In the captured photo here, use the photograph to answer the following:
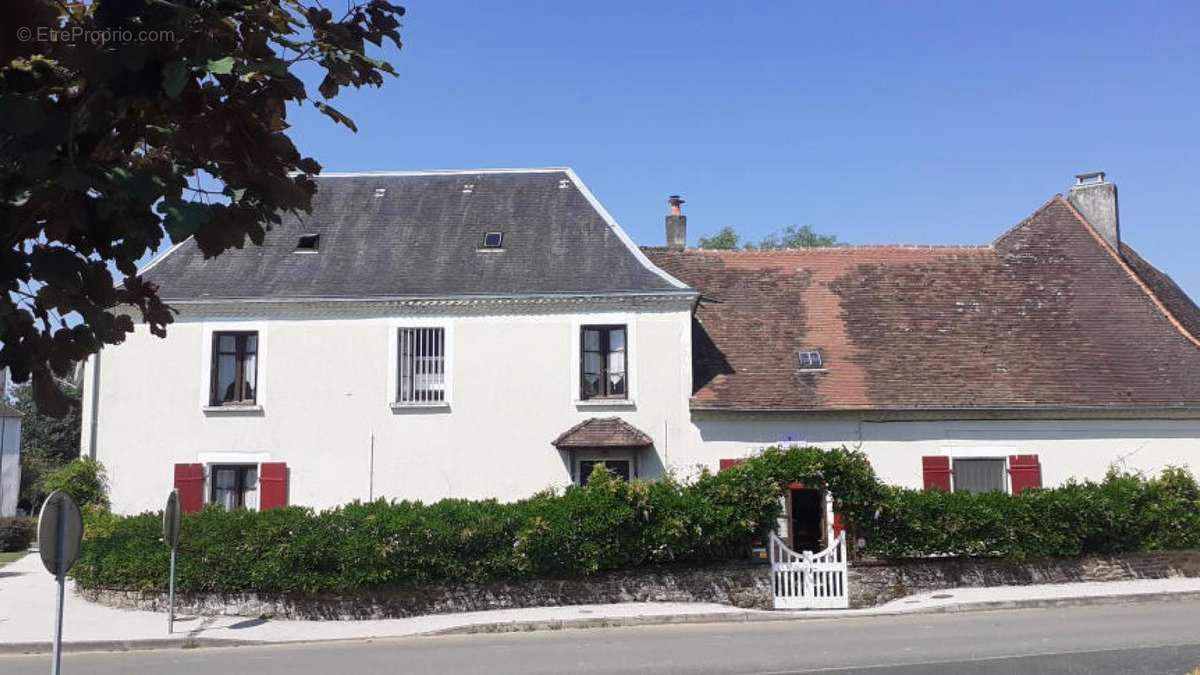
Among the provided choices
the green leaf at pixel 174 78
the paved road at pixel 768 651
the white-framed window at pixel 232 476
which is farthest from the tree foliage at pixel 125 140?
the white-framed window at pixel 232 476

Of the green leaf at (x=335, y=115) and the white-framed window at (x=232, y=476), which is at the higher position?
the green leaf at (x=335, y=115)

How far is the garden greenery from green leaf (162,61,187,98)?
43.2ft

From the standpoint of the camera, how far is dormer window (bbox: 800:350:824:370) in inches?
819

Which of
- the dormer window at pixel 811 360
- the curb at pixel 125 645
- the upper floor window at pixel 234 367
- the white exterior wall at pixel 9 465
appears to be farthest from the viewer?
the white exterior wall at pixel 9 465

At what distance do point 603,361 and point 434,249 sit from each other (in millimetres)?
4602

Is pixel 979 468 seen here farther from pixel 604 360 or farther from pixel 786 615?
pixel 604 360

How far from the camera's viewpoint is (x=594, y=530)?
15.6 m

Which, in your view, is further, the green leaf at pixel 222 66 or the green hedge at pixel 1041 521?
the green hedge at pixel 1041 521

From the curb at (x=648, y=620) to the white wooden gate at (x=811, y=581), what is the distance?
22 cm

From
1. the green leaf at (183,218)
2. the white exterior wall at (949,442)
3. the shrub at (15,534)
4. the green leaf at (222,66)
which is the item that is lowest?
the shrub at (15,534)

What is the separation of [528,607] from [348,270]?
29.7 feet

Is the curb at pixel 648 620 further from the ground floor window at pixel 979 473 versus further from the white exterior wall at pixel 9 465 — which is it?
the white exterior wall at pixel 9 465

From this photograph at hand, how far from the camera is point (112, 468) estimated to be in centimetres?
2041

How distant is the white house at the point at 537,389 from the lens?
19875mm
